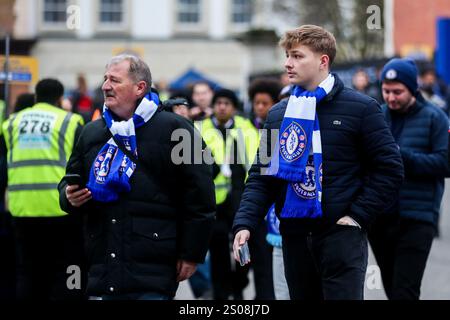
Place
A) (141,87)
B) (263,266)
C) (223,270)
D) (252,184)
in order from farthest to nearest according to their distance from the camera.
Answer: (223,270) → (263,266) → (252,184) → (141,87)

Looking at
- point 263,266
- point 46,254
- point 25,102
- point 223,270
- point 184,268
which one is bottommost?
point 223,270

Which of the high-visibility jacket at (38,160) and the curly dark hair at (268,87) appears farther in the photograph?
the curly dark hair at (268,87)

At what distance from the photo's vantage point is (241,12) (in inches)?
1788

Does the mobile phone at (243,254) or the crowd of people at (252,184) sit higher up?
the crowd of people at (252,184)

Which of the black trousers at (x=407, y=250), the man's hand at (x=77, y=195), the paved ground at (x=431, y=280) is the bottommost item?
the paved ground at (x=431, y=280)

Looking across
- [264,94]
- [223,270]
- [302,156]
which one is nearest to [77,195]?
[302,156]

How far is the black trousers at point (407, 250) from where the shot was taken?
24.0 ft

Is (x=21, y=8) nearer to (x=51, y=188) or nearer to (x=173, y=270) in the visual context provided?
(x=51, y=188)

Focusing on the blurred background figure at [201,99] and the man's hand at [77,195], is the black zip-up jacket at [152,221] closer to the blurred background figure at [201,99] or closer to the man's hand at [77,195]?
the man's hand at [77,195]

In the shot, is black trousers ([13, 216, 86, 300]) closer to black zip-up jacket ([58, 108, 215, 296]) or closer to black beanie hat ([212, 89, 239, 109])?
black beanie hat ([212, 89, 239, 109])

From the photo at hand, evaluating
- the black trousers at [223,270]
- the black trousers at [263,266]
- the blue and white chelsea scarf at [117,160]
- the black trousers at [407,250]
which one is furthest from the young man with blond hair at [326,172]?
the black trousers at [223,270]

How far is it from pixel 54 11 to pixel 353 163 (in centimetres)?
4023

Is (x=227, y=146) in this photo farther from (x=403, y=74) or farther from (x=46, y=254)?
(x=403, y=74)

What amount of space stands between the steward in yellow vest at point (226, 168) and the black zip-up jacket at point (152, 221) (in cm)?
331
